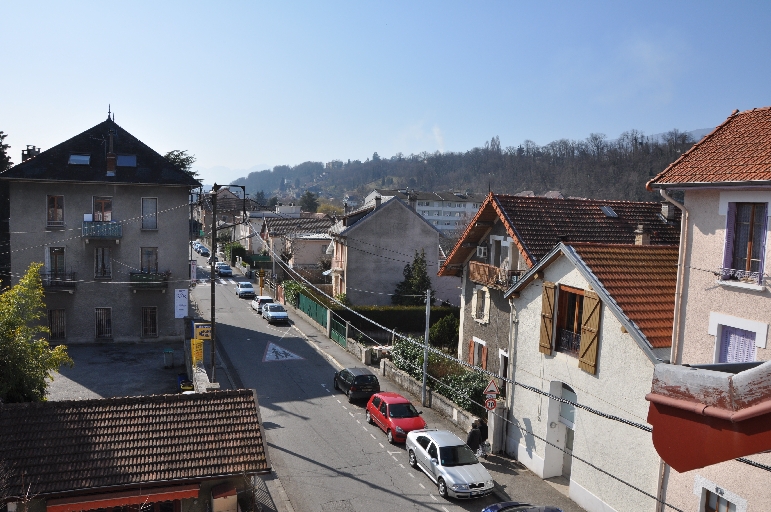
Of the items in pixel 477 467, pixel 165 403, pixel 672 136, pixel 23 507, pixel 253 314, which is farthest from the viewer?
pixel 672 136

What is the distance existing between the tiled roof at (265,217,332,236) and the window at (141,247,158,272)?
3187cm

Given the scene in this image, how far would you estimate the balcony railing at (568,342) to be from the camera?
17734mm

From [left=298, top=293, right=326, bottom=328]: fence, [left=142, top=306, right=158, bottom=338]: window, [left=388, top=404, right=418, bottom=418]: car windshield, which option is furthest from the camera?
[left=298, top=293, right=326, bottom=328]: fence

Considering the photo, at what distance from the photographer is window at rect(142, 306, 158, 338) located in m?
34.2

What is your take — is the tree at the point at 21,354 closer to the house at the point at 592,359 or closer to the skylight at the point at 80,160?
the house at the point at 592,359

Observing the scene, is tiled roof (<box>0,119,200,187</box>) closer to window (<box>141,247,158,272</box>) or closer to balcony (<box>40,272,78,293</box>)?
window (<box>141,247,158,272</box>)

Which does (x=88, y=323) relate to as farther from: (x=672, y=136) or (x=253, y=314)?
(x=672, y=136)

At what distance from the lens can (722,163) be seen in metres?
13.3

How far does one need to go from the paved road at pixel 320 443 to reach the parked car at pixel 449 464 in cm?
37

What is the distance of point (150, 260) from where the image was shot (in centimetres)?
3397

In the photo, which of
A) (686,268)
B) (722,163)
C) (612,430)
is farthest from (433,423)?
(722,163)

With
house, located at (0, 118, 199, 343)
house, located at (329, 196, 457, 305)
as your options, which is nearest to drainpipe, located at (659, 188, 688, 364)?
house, located at (0, 118, 199, 343)

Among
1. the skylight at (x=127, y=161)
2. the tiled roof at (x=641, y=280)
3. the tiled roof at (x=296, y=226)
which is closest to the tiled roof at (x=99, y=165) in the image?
the skylight at (x=127, y=161)

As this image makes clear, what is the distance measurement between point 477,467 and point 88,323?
24.3m
